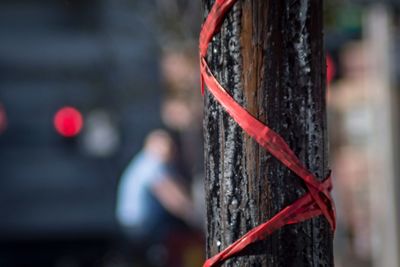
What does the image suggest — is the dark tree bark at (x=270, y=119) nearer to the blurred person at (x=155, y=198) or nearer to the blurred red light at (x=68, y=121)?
the blurred person at (x=155, y=198)

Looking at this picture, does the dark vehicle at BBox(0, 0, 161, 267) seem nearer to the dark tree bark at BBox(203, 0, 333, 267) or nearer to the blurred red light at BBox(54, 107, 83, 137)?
the blurred red light at BBox(54, 107, 83, 137)

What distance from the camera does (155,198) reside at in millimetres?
11742

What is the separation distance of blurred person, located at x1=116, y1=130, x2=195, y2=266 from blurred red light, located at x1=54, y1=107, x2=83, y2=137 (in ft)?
9.68

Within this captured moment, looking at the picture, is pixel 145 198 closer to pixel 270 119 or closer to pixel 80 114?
pixel 80 114

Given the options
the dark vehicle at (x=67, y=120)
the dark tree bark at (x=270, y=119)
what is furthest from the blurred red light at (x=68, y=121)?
the dark tree bark at (x=270, y=119)

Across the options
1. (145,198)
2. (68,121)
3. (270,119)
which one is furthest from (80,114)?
(270,119)

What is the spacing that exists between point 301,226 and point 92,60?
1242 centimetres

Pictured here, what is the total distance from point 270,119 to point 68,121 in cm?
1224

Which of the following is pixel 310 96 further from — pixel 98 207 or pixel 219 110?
pixel 98 207

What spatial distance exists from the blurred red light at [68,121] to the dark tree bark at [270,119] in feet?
38.9

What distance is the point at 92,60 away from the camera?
15344 millimetres

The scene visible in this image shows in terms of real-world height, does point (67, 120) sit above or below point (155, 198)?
above

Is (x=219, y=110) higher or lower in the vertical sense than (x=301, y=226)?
higher

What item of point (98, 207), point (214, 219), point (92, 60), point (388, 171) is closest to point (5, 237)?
point (98, 207)
